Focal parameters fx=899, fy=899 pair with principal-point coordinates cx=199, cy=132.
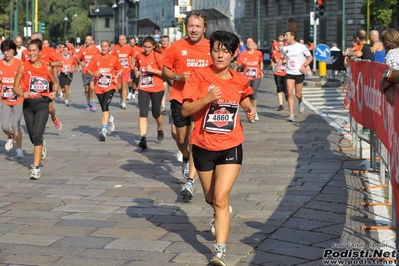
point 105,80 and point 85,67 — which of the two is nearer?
point 105,80

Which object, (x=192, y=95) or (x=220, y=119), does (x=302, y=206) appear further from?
(x=192, y=95)

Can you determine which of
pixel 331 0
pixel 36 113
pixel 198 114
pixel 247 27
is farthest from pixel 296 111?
pixel 247 27

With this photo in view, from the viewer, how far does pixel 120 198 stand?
911 cm

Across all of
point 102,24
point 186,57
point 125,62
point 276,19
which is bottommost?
point 186,57

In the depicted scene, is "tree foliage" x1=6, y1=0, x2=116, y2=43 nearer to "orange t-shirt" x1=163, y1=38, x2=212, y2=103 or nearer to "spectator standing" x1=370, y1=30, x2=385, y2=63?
"spectator standing" x1=370, y1=30, x2=385, y2=63

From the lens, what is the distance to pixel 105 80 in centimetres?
1541

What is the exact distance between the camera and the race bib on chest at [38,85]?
1112 cm

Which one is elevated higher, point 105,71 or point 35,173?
point 105,71

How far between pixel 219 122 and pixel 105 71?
9640 millimetres

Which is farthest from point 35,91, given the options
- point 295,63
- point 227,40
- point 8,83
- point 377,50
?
point 295,63

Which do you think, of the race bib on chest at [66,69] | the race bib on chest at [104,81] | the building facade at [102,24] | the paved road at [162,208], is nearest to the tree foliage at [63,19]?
the building facade at [102,24]

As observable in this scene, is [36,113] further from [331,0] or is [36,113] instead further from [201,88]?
[331,0]

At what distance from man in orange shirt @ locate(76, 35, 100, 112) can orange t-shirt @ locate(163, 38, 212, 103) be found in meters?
12.8

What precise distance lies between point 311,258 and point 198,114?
51.8 inches
